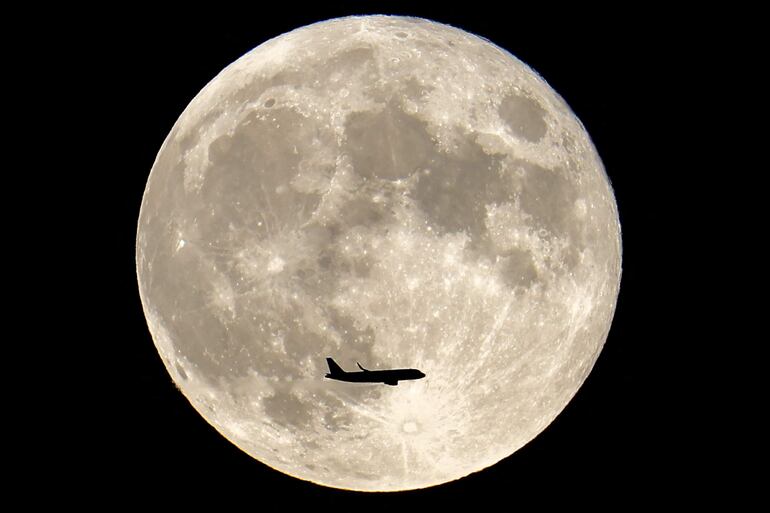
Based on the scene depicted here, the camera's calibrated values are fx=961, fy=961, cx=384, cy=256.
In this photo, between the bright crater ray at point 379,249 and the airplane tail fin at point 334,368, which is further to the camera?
the airplane tail fin at point 334,368

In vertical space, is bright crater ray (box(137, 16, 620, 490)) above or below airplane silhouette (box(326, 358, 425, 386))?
above

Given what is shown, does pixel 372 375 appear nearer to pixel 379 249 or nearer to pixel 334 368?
pixel 334 368

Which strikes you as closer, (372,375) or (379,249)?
(379,249)

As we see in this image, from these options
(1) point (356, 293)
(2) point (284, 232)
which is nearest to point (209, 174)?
(2) point (284, 232)

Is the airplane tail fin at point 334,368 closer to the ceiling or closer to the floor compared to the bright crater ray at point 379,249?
closer to the floor

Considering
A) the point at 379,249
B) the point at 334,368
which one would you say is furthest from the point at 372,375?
the point at 379,249

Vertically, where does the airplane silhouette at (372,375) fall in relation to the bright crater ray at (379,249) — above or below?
below
